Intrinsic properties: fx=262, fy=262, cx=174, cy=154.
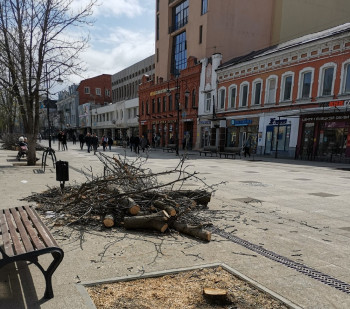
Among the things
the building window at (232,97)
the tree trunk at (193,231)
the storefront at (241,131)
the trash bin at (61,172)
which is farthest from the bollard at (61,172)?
the building window at (232,97)

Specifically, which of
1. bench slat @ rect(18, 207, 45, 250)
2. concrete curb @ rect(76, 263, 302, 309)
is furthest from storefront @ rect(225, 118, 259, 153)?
bench slat @ rect(18, 207, 45, 250)

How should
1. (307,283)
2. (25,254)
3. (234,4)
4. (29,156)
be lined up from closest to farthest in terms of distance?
(25,254) → (307,283) → (29,156) → (234,4)

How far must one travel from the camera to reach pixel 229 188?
834 cm

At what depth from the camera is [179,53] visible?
38250 millimetres

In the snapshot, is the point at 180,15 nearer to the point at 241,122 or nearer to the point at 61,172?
the point at 241,122

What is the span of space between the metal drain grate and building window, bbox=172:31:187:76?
34.2 meters

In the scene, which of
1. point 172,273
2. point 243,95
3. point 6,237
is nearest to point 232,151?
point 243,95

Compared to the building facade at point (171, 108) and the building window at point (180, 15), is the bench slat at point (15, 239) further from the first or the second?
the building window at point (180, 15)

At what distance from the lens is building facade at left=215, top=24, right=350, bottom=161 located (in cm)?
1856

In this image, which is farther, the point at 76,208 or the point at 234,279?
the point at 76,208

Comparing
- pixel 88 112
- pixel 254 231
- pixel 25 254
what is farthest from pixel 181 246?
pixel 88 112

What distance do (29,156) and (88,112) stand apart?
2240 inches

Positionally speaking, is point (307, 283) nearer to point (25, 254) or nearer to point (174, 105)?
point (25, 254)

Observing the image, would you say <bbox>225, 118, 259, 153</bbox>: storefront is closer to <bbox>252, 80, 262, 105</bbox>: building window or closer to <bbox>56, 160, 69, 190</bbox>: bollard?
<bbox>252, 80, 262, 105</bbox>: building window
